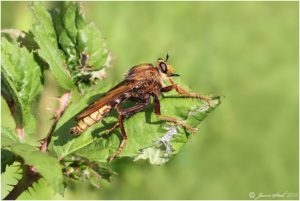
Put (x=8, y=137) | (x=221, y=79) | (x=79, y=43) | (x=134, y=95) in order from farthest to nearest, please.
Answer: (x=221, y=79) → (x=134, y=95) → (x=79, y=43) → (x=8, y=137)

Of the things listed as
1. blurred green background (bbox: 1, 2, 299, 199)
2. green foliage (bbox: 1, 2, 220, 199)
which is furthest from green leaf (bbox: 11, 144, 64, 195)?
blurred green background (bbox: 1, 2, 299, 199)

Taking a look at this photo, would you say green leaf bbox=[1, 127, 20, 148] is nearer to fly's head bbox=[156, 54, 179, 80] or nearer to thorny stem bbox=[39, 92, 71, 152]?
thorny stem bbox=[39, 92, 71, 152]

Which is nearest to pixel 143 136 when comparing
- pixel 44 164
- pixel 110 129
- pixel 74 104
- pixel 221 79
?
pixel 110 129

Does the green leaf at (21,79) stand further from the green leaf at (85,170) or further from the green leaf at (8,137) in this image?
the green leaf at (85,170)

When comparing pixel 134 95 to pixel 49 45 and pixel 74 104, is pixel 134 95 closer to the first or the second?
pixel 74 104

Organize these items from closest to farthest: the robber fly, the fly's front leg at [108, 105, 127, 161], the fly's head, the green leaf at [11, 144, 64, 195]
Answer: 1. the green leaf at [11, 144, 64, 195]
2. the fly's front leg at [108, 105, 127, 161]
3. the robber fly
4. the fly's head

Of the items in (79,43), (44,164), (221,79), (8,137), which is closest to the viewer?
(44,164)

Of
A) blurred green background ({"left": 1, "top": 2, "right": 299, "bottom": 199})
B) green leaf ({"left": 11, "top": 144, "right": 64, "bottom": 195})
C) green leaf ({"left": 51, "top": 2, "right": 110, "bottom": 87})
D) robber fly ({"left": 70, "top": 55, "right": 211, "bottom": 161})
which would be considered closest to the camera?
green leaf ({"left": 11, "top": 144, "right": 64, "bottom": 195})

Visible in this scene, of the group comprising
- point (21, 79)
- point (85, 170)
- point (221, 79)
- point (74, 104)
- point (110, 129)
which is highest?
point (21, 79)
